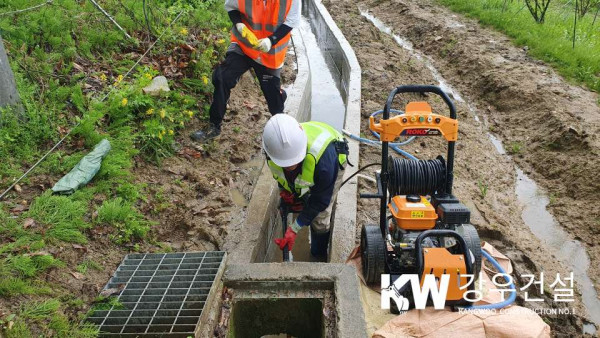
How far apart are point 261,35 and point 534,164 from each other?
401 cm

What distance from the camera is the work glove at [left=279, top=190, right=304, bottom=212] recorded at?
162 inches

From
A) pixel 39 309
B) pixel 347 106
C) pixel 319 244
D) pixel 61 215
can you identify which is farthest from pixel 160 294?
pixel 347 106

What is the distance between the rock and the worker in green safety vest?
2181 millimetres

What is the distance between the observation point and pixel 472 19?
11.5 metres

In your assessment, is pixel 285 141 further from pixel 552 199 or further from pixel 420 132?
pixel 552 199

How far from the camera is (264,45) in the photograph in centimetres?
482

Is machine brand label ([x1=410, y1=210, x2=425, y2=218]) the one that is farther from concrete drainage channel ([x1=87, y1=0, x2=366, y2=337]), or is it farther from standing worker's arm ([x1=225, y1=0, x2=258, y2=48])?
standing worker's arm ([x1=225, y1=0, x2=258, y2=48])

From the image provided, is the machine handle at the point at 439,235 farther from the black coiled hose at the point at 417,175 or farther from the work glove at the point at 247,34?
the work glove at the point at 247,34

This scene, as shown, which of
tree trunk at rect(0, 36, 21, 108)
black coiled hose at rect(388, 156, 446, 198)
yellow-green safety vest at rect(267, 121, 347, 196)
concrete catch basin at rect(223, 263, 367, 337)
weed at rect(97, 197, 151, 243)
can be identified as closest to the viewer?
concrete catch basin at rect(223, 263, 367, 337)

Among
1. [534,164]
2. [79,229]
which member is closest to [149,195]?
[79,229]

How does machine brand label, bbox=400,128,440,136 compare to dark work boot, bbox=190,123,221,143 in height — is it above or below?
above

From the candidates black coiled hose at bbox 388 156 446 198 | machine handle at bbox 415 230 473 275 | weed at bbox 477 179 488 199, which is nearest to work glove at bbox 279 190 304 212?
black coiled hose at bbox 388 156 446 198

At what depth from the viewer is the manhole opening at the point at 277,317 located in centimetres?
314

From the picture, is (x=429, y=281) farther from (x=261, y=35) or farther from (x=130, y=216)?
(x=261, y=35)
